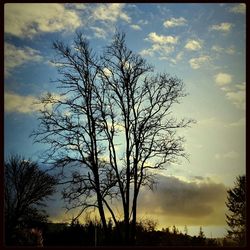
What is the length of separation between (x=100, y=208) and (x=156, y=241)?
4.24m

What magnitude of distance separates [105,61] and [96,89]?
1543mm

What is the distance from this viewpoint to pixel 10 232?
817 inches

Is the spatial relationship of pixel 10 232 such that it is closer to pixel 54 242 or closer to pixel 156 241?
pixel 54 242

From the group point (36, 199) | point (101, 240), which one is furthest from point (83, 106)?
point (36, 199)

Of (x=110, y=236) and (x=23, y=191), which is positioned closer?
(x=110, y=236)

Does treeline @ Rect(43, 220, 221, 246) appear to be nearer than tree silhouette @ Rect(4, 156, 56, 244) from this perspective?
Yes

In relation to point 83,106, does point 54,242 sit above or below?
below

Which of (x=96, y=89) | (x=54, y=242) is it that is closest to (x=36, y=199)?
(x=54, y=242)

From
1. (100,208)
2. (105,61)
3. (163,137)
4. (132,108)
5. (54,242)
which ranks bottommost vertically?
(54,242)

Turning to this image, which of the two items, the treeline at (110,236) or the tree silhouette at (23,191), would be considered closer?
the treeline at (110,236)
